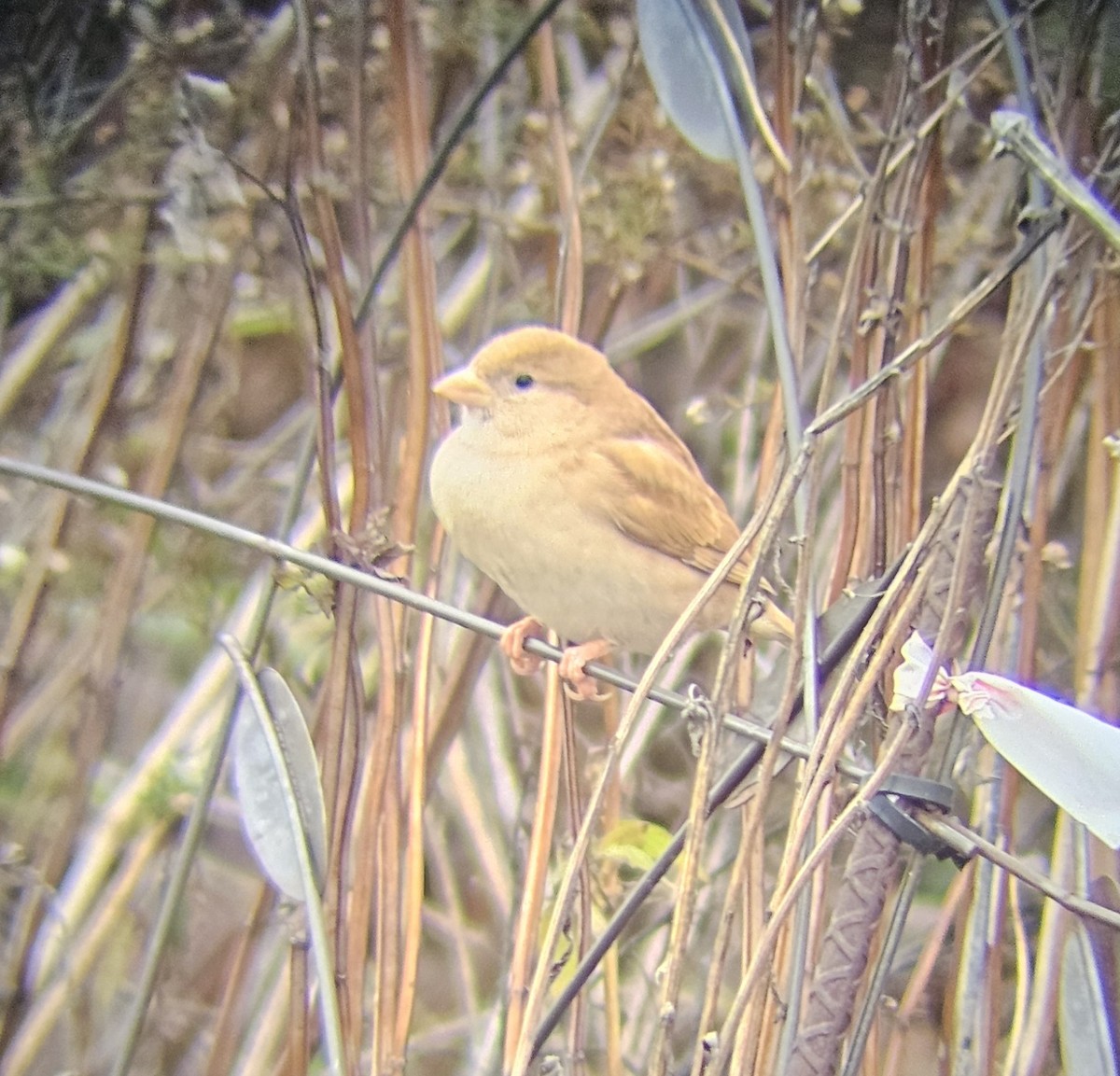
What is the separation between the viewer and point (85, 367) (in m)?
1.45

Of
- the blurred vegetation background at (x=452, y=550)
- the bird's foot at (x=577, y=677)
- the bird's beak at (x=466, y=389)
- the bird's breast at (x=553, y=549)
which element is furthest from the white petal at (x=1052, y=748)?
the bird's beak at (x=466, y=389)

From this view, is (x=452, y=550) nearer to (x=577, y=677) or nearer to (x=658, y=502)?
(x=658, y=502)

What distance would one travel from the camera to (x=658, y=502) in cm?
107

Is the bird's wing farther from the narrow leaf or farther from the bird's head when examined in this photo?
the narrow leaf

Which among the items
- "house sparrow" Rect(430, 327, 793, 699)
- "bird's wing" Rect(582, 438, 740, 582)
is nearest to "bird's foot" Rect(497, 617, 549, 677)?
"house sparrow" Rect(430, 327, 793, 699)

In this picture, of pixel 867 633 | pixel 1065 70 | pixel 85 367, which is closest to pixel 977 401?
pixel 1065 70

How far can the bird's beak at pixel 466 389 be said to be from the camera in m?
1.01

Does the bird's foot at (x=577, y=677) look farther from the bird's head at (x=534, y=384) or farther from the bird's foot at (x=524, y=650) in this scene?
A: the bird's head at (x=534, y=384)

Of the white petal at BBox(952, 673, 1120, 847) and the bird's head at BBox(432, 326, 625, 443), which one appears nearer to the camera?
the white petal at BBox(952, 673, 1120, 847)

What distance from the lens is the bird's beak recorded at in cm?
101

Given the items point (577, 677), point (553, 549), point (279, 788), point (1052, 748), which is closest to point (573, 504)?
point (553, 549)

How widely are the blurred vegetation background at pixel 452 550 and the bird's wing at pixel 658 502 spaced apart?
0.07m

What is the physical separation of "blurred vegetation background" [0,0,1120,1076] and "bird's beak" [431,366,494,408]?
0.09 feet

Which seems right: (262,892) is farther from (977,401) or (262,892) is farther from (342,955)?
(977,401)
